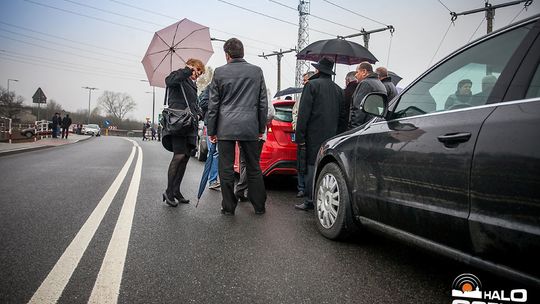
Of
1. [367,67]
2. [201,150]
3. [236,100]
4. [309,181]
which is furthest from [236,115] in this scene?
[201,150]

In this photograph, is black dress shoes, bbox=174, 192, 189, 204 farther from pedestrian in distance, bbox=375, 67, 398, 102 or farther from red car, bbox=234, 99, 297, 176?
pedestrian in distance, bbox=375, 67, 398, 102

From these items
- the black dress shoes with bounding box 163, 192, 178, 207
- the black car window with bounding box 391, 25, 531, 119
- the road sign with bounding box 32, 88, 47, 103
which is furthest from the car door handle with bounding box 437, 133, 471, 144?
the road sign with bounding box 32, 88, 47, 103

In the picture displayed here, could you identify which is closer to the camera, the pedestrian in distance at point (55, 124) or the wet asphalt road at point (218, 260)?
the wet asphalt road at point (218, 260)

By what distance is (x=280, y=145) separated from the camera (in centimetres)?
604

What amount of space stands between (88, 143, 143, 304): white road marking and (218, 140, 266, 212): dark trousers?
1.09 meters

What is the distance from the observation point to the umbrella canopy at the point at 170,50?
6188 millimetres

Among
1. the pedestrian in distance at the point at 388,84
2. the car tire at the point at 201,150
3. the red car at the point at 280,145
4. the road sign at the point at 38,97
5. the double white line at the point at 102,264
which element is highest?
the road sign at the point at 38,97

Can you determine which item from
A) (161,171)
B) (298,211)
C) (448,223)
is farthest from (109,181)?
(448,223)

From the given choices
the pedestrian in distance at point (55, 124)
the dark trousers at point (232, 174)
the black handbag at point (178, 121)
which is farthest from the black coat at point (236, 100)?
the pedestrian in distance at point (55, 124)

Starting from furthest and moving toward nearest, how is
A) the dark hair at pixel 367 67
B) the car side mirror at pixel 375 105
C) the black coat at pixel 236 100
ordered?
the dark hair at pixel 367 67, the black coat at pixel 236 100, the car side mirror at pixel 375 105

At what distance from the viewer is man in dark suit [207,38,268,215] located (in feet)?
15.0

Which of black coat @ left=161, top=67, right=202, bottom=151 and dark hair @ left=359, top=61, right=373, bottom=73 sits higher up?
dark hair @ left=359, top=61, right=373, bottom=73

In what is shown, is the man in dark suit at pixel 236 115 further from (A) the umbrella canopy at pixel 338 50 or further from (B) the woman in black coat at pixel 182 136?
(A) the umbrella canopy at pixel 338 50

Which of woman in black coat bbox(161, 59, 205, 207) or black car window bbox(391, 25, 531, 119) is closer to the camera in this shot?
black car window bbox(391, 25, 531, 119)
